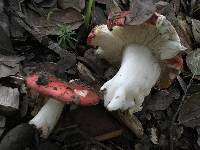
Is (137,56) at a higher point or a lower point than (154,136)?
higher

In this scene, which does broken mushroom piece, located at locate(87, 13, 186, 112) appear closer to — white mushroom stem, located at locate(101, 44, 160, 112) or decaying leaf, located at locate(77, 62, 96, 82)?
white mushroom stem, located at locate(101, 44, 160, 112)

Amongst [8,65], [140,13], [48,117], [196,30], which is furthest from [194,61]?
[8,65]

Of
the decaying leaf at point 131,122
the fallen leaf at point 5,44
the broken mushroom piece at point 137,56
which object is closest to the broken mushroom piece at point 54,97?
the broken mushroom piece at point 137,56

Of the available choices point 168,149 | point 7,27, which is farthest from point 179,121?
point 7,27

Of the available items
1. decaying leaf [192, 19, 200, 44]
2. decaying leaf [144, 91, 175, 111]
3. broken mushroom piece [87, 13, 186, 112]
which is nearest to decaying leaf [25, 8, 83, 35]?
broken mushroom piece [87, 13, 186, 112]

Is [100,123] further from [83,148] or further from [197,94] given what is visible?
[197,94]

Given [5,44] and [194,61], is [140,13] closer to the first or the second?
[194,61]

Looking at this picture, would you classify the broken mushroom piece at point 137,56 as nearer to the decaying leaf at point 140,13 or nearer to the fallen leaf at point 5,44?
the decaying leaf at point 140,13
